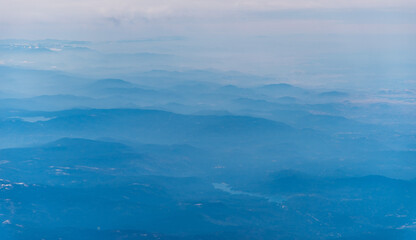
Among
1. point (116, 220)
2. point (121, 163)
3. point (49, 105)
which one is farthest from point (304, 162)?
point (49, 105)

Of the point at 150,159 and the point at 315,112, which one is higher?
the point at 315,112

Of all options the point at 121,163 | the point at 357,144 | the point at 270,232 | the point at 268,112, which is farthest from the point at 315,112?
the point at 270,232

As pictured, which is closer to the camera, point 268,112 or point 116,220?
point 116,220

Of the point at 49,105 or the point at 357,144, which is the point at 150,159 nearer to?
the point at 357,144

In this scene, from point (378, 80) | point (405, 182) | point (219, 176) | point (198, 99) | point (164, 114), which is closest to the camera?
point (405, 182)

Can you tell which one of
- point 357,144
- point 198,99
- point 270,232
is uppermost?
point 198,99

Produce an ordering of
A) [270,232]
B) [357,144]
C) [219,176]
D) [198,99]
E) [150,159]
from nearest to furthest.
A: [270,232] → [219,176] → [150,159] → [357,144] → [198,99]

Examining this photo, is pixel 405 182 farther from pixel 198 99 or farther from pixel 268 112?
pixel 198 99

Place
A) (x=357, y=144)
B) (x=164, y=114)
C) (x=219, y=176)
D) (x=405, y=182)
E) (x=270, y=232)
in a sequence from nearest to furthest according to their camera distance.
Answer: (x=270, y=232) < (x=405, y=182) < (x=219, y=176) < (x=357, y=144) < (x=164, y=114)

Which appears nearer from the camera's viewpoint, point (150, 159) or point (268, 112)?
point (150, 159)
